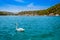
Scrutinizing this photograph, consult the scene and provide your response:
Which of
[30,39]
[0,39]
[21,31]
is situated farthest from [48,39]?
[21,31]

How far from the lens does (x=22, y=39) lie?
3075cm

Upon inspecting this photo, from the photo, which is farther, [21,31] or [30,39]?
[21,31]

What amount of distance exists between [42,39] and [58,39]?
2.93 metres

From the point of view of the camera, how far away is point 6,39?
98.9ft

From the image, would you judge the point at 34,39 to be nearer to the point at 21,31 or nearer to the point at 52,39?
the point at 52,39

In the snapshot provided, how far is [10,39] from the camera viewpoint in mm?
30438

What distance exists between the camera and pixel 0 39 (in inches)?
1186

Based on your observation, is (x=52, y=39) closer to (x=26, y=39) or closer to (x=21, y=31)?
(x=26, y=39)

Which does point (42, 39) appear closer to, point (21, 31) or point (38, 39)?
point (38, 39)

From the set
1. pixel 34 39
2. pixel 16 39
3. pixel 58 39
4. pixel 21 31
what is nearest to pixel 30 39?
pixel 34 39

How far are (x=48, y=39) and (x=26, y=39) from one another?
13.4ft

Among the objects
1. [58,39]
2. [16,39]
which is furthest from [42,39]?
[16,39]

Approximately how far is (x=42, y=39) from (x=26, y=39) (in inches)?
117

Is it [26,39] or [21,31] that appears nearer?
[26,39]
